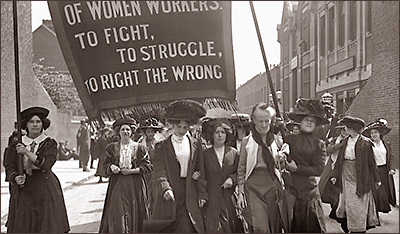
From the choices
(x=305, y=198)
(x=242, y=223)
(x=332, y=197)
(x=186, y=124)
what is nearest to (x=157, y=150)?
(x=186, y=124)

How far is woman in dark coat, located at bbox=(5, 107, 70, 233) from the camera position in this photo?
12.6 ft

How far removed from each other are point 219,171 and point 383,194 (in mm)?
1999

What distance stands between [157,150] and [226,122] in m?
0.54

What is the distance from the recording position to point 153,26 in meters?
3.79

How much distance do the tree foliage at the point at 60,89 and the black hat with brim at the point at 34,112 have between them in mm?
512

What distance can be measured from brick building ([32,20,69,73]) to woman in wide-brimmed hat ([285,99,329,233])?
1.85 metres

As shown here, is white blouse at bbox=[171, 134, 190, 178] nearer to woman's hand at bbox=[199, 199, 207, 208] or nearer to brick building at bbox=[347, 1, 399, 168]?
woman's hand at bbox=[199, 199, 207, 208]

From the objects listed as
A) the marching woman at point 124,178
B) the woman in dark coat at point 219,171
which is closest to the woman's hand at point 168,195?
the woman in dark coat at point 219,171

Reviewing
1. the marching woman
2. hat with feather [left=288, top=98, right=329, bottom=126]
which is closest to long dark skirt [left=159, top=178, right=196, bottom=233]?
the marching woman

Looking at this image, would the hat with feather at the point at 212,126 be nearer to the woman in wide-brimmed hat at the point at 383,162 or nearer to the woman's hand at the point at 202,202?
the woman's hand at the point at 202,202

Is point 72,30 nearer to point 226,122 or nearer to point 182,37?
point 182,37

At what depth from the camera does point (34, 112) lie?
3922 mm

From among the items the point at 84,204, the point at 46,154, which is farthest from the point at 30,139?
the point at 84,204

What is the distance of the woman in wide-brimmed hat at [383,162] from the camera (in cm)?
422
